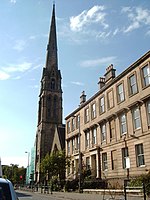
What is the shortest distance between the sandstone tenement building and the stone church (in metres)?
39.9

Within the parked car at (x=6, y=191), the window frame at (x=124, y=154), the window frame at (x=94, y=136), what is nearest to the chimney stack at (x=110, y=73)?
the window frame at (x=94, y=136)

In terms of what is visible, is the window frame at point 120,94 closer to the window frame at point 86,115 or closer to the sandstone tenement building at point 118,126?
the sandstone tenement building at point 118,126

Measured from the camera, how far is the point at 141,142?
932 inches

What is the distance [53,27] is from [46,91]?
83.6 feet

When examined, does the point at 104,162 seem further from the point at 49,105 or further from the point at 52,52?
the point at 52,52

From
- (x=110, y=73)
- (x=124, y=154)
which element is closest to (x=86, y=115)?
(x=110, y=73)

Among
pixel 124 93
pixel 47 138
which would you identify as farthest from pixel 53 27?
pixel 124 93

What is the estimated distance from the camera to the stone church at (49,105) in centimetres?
7725

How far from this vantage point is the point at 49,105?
83000 mm

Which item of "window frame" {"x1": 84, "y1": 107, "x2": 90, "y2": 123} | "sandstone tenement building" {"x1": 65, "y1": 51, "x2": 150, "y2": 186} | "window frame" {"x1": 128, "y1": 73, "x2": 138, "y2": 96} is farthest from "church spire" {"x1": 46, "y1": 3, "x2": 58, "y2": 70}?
"window frame" {"x1": 128, "y1": 73, "x2": 138, "y2": 96}

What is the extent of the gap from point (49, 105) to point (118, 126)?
56.6m

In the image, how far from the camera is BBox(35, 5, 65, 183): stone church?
77.2 m

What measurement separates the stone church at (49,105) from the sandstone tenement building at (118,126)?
1571 inches

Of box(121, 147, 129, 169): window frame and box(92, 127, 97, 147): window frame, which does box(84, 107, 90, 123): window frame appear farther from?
box(121, 147, 129, 169): window frame
